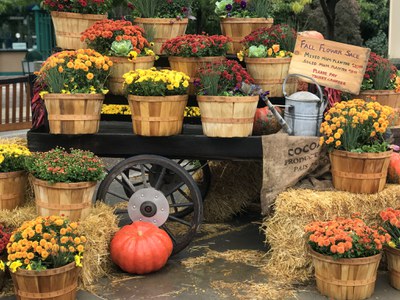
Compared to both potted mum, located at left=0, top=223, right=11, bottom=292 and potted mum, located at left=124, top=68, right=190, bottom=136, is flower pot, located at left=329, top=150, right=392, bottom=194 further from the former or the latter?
potted mum, located at left=0, top=223, right=11, bottom=292

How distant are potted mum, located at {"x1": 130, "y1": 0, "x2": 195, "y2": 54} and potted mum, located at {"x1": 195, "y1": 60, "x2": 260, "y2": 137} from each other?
969 mm

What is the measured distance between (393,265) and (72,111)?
9.24ft

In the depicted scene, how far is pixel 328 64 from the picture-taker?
5590 millimetres

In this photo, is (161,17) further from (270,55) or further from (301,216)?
(301,216)

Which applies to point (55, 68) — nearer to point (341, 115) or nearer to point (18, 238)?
point (18, 238)

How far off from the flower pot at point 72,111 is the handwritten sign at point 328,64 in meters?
1.77

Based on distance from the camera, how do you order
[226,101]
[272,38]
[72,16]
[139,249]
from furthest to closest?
1. [72,16]
2. [272,38]
3. [226,101]
4. [139,249]

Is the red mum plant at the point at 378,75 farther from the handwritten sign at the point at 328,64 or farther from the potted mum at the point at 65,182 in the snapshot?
the potted mum at the point at 65,182

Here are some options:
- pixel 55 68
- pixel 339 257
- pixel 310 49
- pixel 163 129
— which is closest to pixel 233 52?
pixel 310 49

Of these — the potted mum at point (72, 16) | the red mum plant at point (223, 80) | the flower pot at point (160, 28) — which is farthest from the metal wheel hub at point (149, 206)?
the potted mum at point (72, 16)

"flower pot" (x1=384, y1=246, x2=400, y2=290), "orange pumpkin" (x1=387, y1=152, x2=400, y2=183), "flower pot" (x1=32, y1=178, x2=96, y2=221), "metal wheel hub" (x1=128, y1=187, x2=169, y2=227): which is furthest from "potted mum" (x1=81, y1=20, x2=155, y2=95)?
"flower pot" (x1=384, y1=246, x2=400, y2=290)

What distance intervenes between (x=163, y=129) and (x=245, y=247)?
1.39 meters

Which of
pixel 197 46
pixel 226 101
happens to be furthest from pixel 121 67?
pixel 226 101

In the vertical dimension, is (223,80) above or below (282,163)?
above
